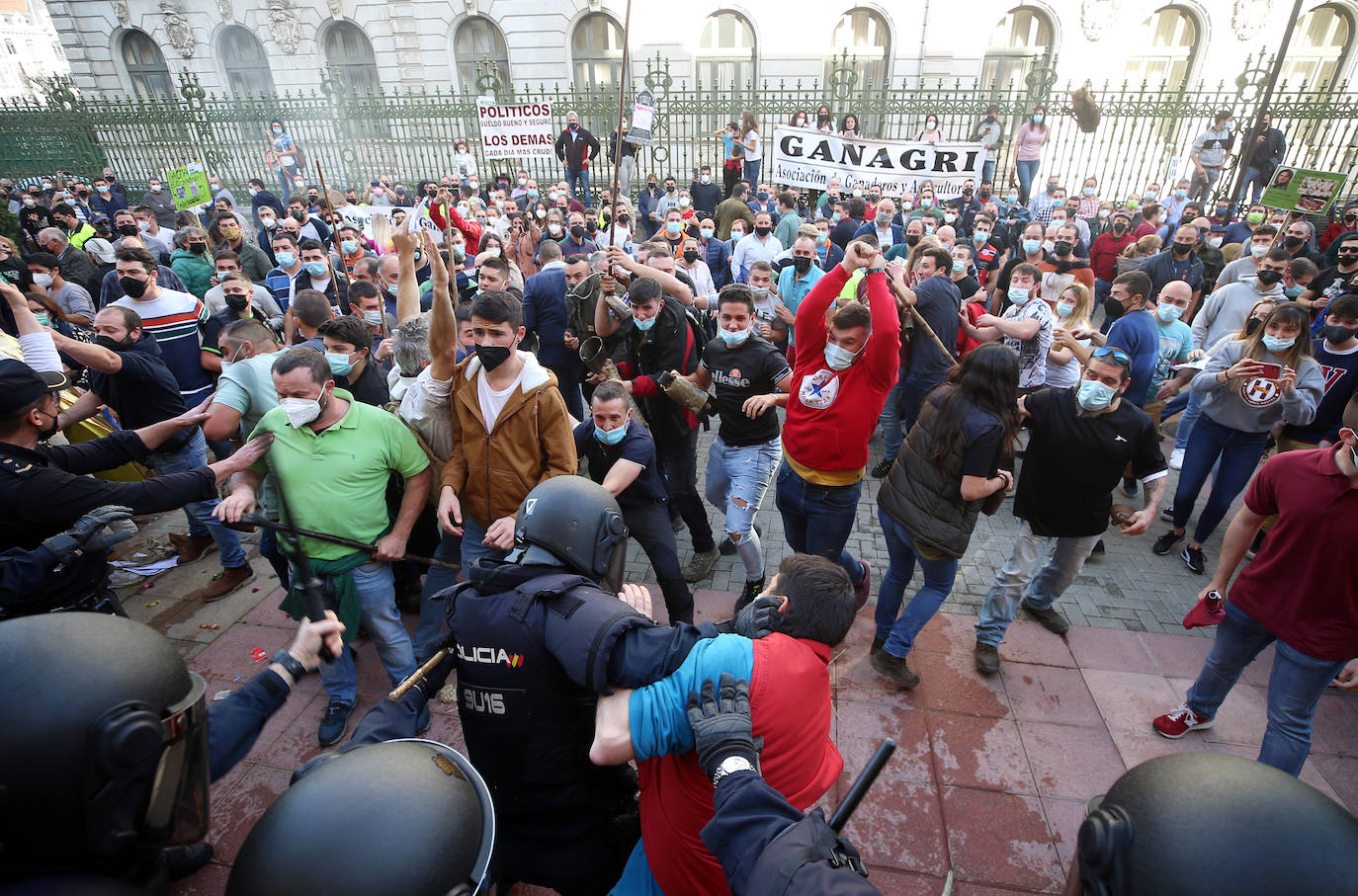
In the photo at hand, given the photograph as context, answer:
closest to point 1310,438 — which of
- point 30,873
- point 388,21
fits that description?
point 30,873

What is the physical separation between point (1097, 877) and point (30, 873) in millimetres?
2120

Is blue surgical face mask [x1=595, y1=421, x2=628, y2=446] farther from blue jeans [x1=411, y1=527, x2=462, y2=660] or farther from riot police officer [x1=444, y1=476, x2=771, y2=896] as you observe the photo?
riot police officer [x1=444, y1=476, x2=771, y2=896]

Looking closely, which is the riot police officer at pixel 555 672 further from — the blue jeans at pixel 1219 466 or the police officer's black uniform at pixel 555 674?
the blue jeans at pixel 1219 466

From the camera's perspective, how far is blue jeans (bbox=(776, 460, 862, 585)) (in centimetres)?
408

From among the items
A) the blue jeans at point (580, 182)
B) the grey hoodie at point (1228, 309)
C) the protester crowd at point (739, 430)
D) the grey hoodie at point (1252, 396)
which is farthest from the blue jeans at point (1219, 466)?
the blue jeans at point (580, 182)

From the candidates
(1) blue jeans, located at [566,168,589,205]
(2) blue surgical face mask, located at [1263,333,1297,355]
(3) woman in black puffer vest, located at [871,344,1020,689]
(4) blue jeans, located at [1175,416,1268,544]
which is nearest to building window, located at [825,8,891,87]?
(1) blue jeans, located at [566,168,589,205]

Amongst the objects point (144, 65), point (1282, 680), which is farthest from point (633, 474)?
point (144, 65)

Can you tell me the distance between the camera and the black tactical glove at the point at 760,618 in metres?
2.01

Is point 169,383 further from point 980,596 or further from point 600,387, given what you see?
point 980,596

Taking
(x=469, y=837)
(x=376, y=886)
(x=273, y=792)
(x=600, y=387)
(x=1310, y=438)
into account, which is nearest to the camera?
(x=376, y=886)

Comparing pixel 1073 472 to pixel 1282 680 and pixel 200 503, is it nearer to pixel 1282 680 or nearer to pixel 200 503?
pixel 1282 680

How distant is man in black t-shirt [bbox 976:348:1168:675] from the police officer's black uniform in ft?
9.17

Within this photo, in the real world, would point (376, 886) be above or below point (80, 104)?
below

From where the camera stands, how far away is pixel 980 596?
4.76 metres
